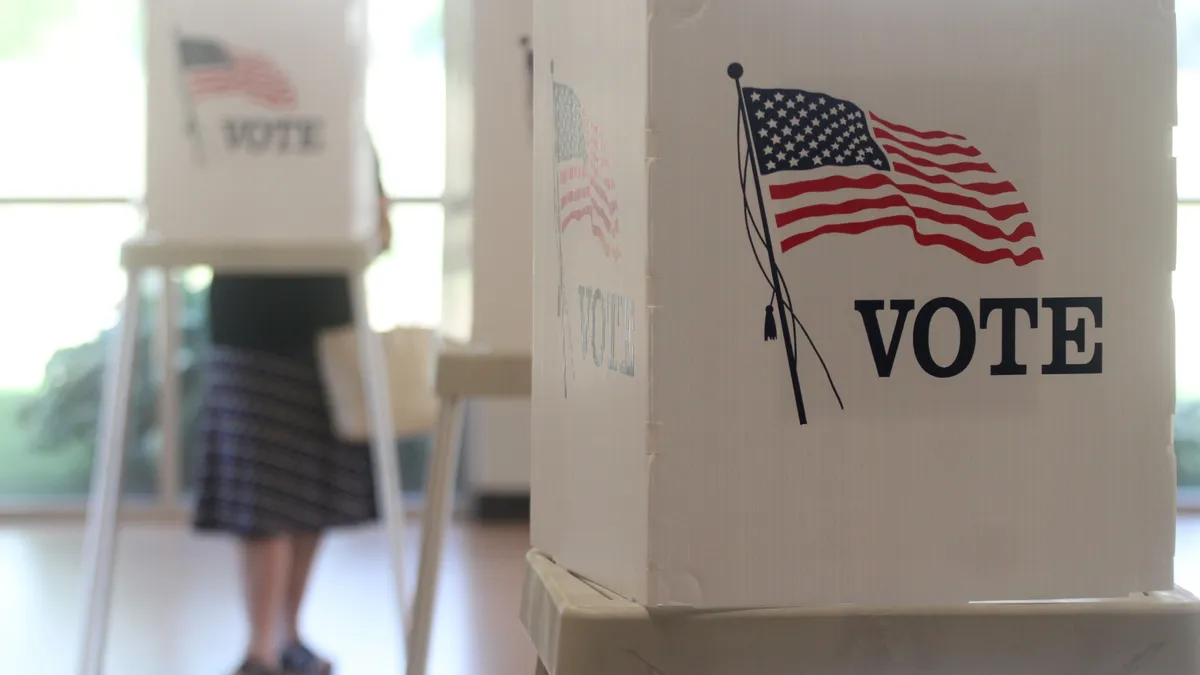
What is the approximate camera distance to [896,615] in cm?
76

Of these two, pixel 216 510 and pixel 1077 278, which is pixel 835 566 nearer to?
pixel 1077 278

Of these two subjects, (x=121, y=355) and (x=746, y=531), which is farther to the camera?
(x=121, y=355)

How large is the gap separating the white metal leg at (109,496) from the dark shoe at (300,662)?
1.23 ft

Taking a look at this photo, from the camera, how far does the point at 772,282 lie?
2.40 ft

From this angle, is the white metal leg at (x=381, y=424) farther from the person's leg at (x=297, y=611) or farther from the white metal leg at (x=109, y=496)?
the white metal leg at (x=109, y=496)

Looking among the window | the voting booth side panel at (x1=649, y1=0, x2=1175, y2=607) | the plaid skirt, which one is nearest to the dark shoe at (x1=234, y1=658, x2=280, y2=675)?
the plaid skirt

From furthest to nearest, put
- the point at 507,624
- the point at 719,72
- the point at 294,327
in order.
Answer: the point at 507,624, the point at 294,327, the point at 719,72

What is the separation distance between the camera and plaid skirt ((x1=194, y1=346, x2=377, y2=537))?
7.62 ft

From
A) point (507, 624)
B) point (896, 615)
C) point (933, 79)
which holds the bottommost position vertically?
point (507, 624)

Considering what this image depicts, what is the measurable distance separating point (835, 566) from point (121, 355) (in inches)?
63.2

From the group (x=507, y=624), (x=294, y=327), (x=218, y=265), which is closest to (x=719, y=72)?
(x=218, y=265)

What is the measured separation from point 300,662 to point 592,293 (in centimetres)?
180

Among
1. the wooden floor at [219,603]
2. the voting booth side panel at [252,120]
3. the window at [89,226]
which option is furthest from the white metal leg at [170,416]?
the voting booth side panel at [252,120]

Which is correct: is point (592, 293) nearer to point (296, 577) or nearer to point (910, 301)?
point (910, 301)
